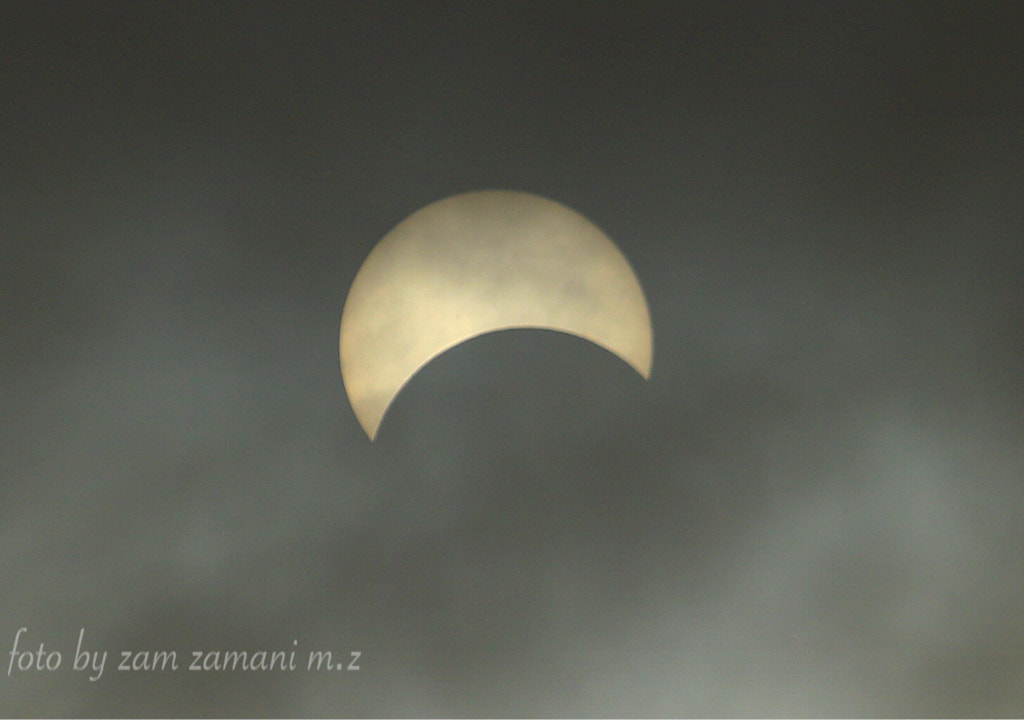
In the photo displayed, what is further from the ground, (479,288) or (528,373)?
(479,288)

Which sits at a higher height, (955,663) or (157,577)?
(157,577)

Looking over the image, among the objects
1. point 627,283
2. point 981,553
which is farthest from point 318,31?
point 981,553

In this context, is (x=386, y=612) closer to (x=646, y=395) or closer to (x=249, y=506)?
(x=249, y=506)

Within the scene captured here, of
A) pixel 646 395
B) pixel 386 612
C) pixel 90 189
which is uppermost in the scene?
pixel 90 189
